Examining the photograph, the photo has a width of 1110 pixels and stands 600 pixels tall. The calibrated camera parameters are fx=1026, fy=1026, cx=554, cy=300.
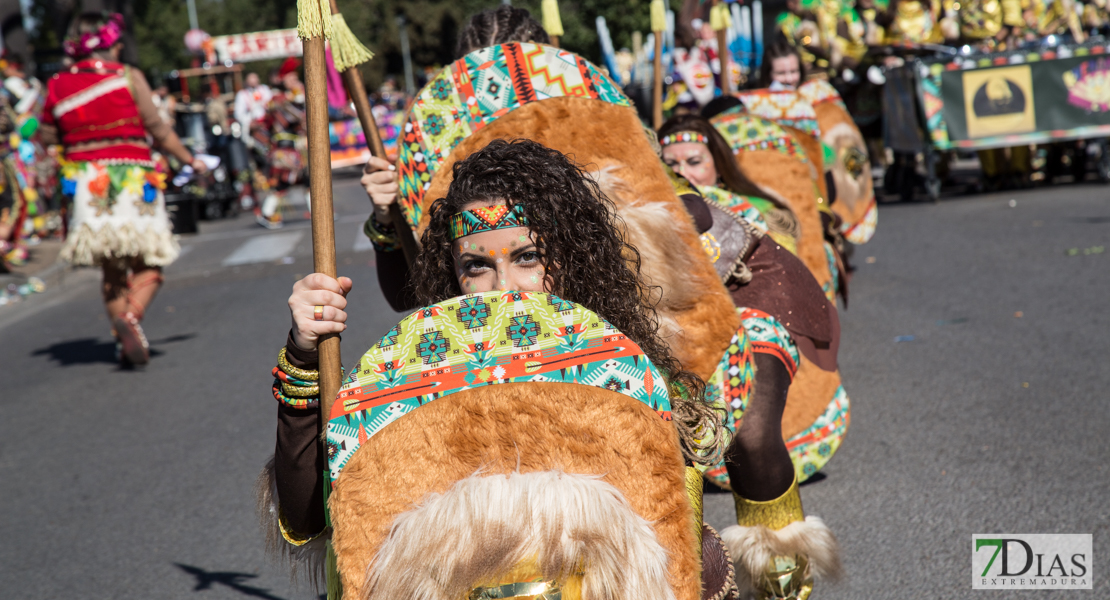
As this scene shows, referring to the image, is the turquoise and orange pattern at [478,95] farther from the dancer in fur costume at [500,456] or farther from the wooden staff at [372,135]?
the dancer in fur costume at [500,456]

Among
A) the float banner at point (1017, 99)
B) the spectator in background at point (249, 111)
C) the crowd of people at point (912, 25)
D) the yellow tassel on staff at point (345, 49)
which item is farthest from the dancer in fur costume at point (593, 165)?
the spectator in background at point (249, 111)

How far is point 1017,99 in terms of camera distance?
11.3m

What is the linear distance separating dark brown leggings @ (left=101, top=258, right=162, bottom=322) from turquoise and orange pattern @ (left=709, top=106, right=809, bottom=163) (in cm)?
418

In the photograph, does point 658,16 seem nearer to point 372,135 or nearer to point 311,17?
point 372,135

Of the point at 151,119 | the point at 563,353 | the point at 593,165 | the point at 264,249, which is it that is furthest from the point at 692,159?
the point at 264,249

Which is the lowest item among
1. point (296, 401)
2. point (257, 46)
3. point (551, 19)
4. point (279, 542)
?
point (279, 542)

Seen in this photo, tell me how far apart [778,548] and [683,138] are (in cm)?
167

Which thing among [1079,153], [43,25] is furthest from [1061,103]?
[43,25]

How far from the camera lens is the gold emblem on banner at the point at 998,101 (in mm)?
11266

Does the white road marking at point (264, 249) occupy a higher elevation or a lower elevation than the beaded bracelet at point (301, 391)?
lower

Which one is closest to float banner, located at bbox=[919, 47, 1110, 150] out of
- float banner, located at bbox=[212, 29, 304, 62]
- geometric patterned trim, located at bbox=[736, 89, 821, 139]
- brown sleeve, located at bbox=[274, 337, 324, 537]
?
geometric patterned trim, located at bbox=[736, 89, 821, 139]

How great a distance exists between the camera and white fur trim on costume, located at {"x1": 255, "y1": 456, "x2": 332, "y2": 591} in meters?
2.02

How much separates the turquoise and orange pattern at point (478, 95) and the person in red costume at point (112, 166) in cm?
456

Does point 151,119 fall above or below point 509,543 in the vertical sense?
above
